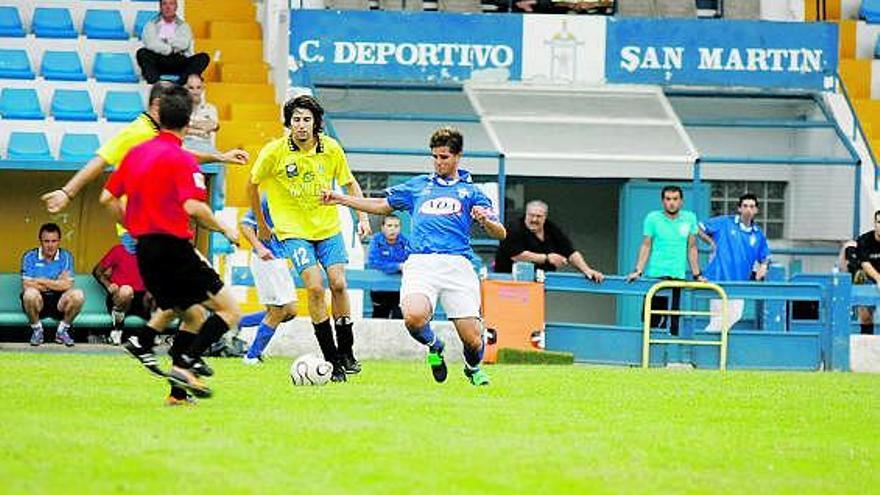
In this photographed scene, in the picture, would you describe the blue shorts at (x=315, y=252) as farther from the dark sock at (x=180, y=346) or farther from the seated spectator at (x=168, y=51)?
the seated spectator at (x=168, y=51)

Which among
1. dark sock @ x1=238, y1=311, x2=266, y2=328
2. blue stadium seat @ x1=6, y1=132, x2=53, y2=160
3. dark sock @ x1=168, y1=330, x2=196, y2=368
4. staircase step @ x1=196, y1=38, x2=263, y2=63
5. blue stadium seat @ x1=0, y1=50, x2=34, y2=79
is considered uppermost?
staircase step @ x1=196, y1=38, x2=263, y2=63

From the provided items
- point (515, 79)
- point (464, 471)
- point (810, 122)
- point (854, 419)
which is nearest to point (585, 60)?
point (515, 79)

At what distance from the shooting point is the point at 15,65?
88.4ft

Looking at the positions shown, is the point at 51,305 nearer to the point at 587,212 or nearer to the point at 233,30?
the point at 233,30

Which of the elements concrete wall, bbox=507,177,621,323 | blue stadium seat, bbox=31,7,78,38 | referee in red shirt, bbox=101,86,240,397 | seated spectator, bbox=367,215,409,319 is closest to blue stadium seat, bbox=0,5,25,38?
blue stadium seat, bbox=31,7,78,38

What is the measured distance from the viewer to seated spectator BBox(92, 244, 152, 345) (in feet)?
76.7

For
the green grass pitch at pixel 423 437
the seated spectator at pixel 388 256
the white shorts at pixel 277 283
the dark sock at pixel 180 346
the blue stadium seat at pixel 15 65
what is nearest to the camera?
the green grass pitch at pixel 423 437

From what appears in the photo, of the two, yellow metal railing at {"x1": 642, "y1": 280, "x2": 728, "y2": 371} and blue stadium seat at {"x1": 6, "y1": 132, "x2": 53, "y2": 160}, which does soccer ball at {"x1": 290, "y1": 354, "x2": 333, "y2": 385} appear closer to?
yellow metal railing at {"x1": 642, "y1": 280, "x2": 728, "y2": 371}

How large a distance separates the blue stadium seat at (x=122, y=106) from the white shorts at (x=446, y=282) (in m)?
11.0

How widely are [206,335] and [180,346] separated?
0.17 m

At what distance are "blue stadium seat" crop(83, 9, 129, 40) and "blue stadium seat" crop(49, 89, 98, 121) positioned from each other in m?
1.41

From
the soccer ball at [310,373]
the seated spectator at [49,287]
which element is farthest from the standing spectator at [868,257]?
the soccer ball at [310,373]

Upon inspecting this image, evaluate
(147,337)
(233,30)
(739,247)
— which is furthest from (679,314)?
(147,337)

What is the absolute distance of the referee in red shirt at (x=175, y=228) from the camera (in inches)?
494
